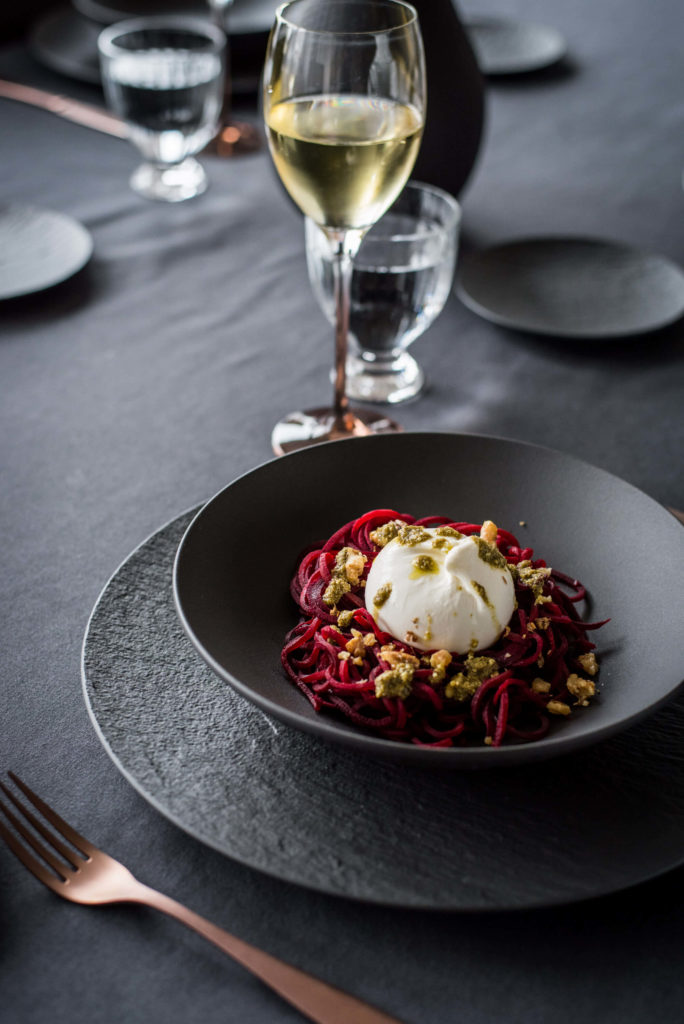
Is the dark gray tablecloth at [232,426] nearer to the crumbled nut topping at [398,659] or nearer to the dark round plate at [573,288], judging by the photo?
the dark round plate at [573,288]

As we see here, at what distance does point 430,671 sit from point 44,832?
0.27 metres

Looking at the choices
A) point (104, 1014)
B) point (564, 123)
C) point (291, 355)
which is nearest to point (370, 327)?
point (291, 355)

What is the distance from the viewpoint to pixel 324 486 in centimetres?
84

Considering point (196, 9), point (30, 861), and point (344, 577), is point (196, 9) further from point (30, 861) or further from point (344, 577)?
point (30, 861)

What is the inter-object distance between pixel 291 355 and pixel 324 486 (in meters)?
0.45

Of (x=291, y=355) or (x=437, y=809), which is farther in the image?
(x=291, y=355)

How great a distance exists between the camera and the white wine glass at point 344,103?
2.91 feet

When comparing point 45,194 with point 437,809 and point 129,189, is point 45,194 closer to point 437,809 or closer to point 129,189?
point 129,189

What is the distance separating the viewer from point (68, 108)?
1.87m

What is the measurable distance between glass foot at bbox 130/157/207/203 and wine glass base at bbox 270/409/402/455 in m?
0.67

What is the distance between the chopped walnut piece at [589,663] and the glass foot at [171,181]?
1.17 metres

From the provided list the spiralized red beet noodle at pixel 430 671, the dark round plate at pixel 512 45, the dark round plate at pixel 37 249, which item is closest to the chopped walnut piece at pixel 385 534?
the spiralized red beet noodle at pixel 430 671

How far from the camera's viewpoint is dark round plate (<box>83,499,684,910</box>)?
57 centimetres

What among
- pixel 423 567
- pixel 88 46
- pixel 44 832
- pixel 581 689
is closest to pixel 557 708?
pixel 581 689
